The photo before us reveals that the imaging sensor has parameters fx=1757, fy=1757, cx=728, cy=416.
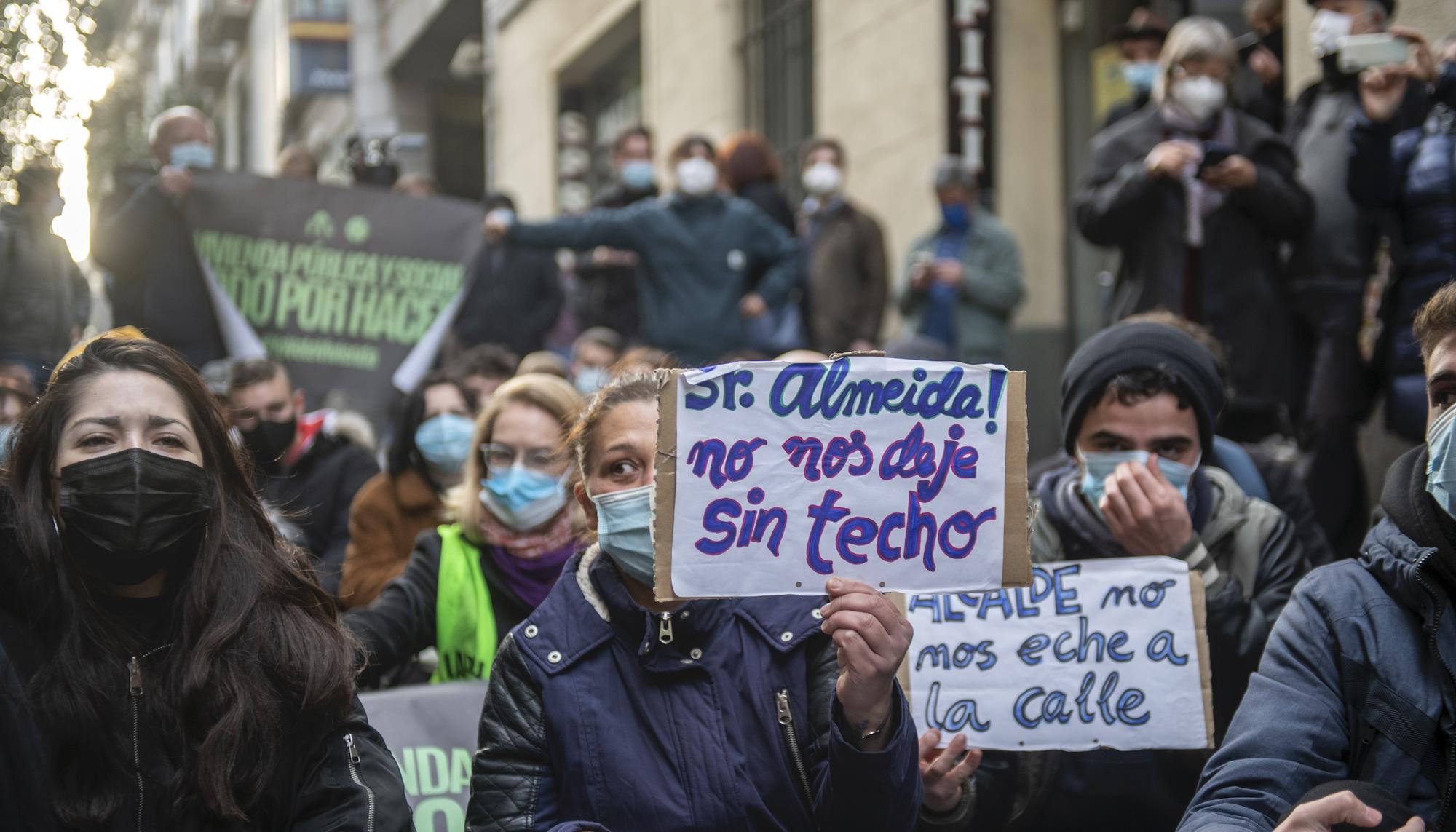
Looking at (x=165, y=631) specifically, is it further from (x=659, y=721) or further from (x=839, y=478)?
(x=839, y=478)

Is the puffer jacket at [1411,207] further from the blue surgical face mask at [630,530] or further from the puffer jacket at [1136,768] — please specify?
the blue surgical face mask at [630,530]

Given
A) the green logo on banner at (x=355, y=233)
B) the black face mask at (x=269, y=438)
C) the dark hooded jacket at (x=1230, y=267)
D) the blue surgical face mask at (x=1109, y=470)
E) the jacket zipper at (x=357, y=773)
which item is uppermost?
the green logo on banner at (x=355, y=233)

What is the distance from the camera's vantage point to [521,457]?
4.74 meters

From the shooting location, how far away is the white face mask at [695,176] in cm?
924

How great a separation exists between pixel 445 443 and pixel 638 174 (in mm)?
4824

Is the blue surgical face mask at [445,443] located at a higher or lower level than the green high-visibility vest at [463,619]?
higher

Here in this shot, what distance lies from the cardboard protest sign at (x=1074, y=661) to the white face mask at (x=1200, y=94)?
315 cm

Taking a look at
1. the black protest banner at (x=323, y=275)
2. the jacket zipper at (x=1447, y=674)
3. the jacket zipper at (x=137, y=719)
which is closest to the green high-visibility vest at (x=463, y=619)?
the jacket zipper at (x=137, y=719)

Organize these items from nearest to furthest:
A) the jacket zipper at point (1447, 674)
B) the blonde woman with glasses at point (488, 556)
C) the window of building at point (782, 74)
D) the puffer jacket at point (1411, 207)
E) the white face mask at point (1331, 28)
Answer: the jacket zipper at point (1447, 674)
the blonde woman with glasses at point (488, 556)
the puffer jacket at point (1411, 207)
the white face mask at point (1331, 28)
the window of building at point (782, 74)

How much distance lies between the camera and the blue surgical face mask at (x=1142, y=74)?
25.6 feet

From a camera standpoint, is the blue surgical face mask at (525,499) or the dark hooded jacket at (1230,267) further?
the dark hooded jacket at (1230,267)

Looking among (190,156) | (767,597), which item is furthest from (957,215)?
(767,597)

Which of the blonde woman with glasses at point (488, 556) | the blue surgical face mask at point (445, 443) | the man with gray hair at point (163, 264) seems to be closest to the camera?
the blonde woman with glasses at point (488, 556)

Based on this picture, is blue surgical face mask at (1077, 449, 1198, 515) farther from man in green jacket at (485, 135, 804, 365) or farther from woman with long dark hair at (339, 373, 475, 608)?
man in green jacket at (485, 135, 804, 365)
